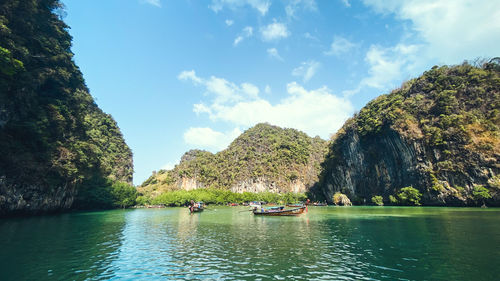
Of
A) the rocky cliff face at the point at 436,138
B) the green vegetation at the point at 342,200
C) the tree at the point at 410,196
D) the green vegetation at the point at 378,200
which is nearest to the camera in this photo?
the rocky cliff face at the point at 436,138

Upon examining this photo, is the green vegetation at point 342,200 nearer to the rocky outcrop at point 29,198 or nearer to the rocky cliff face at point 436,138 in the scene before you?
the rocky cliff face at point 436,138

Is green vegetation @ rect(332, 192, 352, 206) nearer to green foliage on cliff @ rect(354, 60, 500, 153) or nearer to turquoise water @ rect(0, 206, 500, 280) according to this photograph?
green foliage on cliff @ rect(354, 60, 500, 153)

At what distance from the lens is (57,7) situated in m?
48.9

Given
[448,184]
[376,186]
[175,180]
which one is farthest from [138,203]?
[448,184]

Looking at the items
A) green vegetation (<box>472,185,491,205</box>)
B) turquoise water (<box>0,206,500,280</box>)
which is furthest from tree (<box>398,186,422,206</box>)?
turquoise water (<box>0,206,500,280</box>)

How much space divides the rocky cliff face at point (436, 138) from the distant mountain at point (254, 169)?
6804 centimetres

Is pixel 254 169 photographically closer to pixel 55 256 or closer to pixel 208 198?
pixel 208 198

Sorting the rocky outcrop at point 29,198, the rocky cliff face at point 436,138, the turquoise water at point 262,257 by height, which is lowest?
the turquoise water at point 262,257

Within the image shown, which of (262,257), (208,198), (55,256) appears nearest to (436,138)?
(262,257)

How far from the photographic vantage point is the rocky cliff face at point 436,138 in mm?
55772

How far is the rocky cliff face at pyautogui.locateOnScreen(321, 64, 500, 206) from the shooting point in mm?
55772

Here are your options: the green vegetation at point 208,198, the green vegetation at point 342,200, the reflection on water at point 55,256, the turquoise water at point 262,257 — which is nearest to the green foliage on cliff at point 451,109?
the green vegetation at point 342,200

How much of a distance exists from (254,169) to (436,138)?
110188 millimetres

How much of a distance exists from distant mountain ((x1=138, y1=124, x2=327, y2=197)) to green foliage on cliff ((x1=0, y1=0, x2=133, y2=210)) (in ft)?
346
